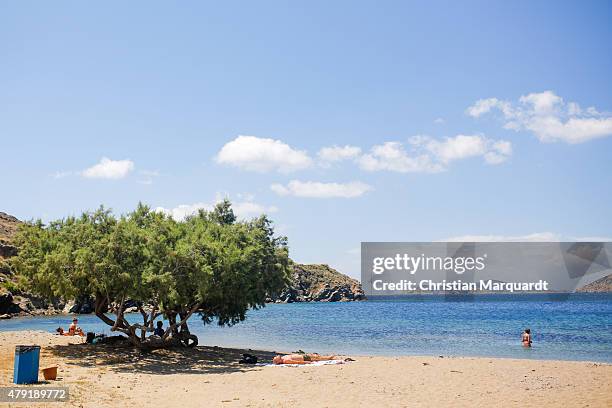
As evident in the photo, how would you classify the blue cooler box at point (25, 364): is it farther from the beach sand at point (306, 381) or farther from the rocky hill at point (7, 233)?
the rocky hill at point (7, 233)

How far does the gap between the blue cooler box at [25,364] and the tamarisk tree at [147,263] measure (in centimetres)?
704

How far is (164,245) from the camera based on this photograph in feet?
90.8

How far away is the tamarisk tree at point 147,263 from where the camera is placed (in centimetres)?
2697

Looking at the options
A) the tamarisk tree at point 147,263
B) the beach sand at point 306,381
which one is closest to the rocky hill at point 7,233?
the tamarisk tree at point 147,263

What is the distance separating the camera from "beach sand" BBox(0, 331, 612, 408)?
19.2m

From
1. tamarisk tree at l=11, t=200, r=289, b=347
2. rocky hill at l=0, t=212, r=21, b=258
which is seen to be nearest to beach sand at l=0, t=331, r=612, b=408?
tamarisk tree at l=11, t=200, r=289, b=347

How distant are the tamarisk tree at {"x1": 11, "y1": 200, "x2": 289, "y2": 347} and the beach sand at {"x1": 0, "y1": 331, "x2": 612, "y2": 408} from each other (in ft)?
10.7

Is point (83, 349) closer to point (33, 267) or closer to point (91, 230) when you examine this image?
point (33, 267)

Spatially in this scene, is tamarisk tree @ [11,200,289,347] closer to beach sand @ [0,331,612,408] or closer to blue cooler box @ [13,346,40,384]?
beach sand @ [0,331,612,408]

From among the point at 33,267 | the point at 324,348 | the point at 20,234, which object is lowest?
the point at 324,348

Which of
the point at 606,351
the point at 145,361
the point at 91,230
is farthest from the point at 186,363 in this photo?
the point at 606,351

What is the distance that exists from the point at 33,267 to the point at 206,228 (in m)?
9.82

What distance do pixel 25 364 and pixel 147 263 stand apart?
8951 mm

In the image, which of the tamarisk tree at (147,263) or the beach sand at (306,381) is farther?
the tamarisk tree at (147,263)
